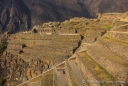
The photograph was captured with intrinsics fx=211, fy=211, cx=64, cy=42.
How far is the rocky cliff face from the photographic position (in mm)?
95125

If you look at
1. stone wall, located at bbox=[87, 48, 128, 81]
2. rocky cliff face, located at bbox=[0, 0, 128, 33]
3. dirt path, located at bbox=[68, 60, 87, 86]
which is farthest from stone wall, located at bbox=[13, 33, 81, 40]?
rocky cliff face, located at bbox=[0, 0, 128, 33]

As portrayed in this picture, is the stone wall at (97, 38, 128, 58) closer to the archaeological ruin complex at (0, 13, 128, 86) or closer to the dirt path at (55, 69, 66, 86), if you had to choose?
the archaeological ruin complex at (0, 13, 128, 86)

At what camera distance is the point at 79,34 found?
90.6 ft

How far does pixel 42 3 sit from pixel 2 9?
20.6 meters

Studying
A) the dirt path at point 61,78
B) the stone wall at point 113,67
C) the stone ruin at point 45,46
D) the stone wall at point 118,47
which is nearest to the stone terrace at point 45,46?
the stone ruin at point 45,46

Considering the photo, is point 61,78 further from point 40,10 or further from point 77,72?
point 40,10

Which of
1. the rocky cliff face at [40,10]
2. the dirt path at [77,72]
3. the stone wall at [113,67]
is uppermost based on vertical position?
the rocky cliff face at [40,10]

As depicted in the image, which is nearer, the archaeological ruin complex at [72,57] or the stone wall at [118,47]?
the archaeological ruin complex at [72,57]

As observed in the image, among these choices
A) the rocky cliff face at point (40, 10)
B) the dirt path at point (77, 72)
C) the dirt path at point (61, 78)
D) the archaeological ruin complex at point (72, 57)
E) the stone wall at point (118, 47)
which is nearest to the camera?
the archaeological ruin complex at point (72, 57)

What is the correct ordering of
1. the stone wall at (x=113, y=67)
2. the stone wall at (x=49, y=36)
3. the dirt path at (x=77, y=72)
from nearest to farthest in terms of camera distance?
1. the stone wall at (x=113, y=67)
2. the dirt path at (x=77, y=72)
3. the stone wall at (x=49, y=36)

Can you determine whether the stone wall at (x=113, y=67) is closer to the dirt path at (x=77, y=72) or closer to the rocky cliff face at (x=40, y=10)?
the dirt path at (x=77, y=72)

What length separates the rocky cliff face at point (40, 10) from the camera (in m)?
95.1

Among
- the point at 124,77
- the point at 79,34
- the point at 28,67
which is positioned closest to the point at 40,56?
the point at 28,67

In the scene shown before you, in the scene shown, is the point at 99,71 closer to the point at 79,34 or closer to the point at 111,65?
the point at 111,65
